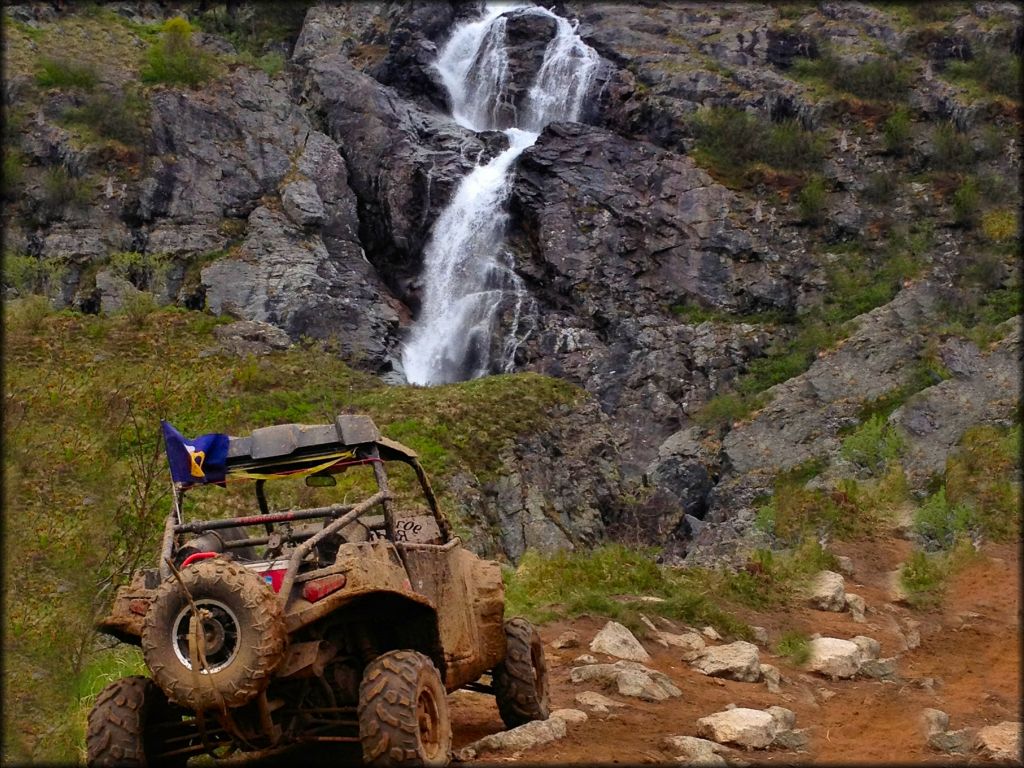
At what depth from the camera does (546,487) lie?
68.2 ft

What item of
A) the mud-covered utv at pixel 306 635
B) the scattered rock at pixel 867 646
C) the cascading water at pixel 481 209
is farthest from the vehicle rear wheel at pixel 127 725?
the cascading water at pixel 481 209

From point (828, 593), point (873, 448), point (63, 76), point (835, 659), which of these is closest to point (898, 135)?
point (873, 448)

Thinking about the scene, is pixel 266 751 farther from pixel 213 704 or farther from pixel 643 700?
pixel 643 700

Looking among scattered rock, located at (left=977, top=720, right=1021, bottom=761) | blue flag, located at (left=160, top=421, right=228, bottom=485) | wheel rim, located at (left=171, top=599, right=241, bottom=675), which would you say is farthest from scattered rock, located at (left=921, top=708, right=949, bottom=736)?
blue flag, located at (left=160, top=421, right=228, bottom=485)

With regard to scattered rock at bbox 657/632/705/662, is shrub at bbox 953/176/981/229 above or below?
above

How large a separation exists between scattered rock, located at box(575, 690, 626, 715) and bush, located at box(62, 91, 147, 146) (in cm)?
3115

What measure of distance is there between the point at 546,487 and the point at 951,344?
1552 centimetres

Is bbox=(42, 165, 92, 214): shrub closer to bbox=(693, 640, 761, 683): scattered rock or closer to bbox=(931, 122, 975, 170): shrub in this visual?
bbox=(693, 640, 761, 683): scattered rock

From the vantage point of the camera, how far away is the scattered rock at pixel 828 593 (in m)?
12.9

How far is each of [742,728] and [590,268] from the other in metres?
28.4

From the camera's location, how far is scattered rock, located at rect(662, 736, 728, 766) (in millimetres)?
5828

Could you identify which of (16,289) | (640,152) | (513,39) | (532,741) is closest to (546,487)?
(532,741)

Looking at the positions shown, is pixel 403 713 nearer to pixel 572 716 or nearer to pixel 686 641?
pixel 572 716

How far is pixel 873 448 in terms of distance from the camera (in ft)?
77.9
